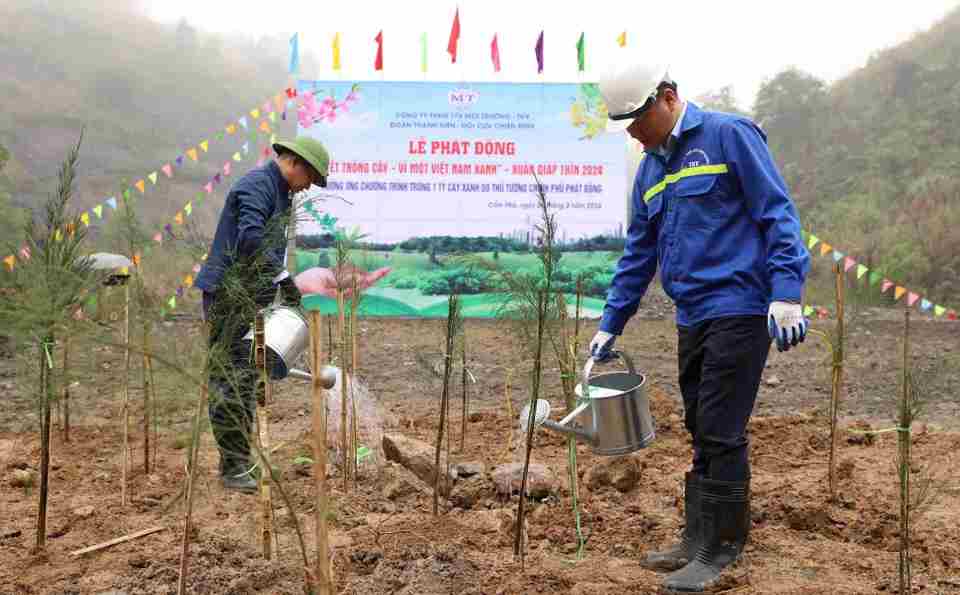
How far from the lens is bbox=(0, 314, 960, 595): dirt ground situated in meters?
2.72

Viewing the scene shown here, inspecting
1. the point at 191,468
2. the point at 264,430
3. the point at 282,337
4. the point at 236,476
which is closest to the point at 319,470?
the point at 191,468

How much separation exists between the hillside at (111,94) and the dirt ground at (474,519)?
1624 cm

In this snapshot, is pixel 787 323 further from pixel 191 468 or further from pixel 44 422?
pixel 44 422

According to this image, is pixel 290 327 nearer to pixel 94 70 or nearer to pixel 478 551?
pixel 478 551

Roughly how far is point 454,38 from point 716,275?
9309 millimetres

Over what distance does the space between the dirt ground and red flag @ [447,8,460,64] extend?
6885 millimetres

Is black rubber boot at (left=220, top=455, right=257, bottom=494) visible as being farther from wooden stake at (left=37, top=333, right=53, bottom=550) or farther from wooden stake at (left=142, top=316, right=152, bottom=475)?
wooden stake at (left=37, top=333, right=53, bottom=550)

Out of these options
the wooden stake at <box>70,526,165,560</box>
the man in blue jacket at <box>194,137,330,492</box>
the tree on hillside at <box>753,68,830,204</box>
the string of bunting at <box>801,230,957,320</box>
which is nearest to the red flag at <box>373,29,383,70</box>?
the string of bunting at <box>801,230,957,320</box>

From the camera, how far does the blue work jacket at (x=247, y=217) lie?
12.4 feet

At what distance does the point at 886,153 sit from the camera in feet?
70.5

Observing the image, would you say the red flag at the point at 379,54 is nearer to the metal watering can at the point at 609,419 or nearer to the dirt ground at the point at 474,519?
the dirt ground at the point at 474,519

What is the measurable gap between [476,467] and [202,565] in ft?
5.22

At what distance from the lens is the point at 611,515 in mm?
3580

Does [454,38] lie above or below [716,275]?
above
